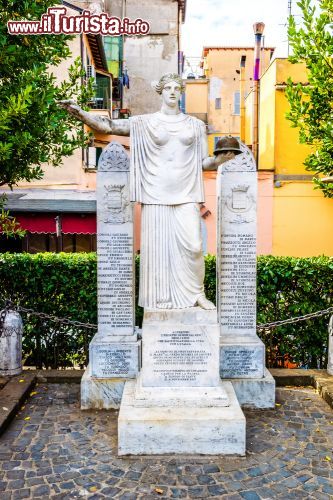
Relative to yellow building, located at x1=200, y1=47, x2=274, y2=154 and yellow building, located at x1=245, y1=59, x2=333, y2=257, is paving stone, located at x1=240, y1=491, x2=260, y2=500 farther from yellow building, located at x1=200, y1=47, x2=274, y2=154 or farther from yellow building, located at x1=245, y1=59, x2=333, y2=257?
yellow building, located at x1=200, y1=47, x2=274, y2=154

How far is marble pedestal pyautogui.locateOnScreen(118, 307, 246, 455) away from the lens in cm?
441

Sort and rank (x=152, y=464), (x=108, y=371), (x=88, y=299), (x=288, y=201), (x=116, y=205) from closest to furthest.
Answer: (x=152, y=464), (x=108, y=371), (x=116, y=205), (x=88, y=299), (x=288, y=201)

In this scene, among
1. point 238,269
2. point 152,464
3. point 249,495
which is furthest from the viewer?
point 238,269

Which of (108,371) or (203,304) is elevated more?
(203,304)

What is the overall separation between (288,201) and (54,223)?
7.85 m

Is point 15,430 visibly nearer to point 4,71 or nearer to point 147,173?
point 147,173

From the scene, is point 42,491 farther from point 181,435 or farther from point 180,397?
point 180,397

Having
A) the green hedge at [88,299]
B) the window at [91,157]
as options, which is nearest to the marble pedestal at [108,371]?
the green hedge at [88,299]

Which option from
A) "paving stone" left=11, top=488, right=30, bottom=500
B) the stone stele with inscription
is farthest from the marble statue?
"paving stone" left=11, top=488, right=30, bottom=500

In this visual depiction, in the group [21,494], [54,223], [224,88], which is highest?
[224,88]

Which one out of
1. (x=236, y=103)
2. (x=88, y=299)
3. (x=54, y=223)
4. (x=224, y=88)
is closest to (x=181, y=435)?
(x=88, y=299)

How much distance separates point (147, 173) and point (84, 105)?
2881 mm

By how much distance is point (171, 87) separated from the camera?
4926mm

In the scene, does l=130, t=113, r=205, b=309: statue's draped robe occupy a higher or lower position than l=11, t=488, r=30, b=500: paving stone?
higher
